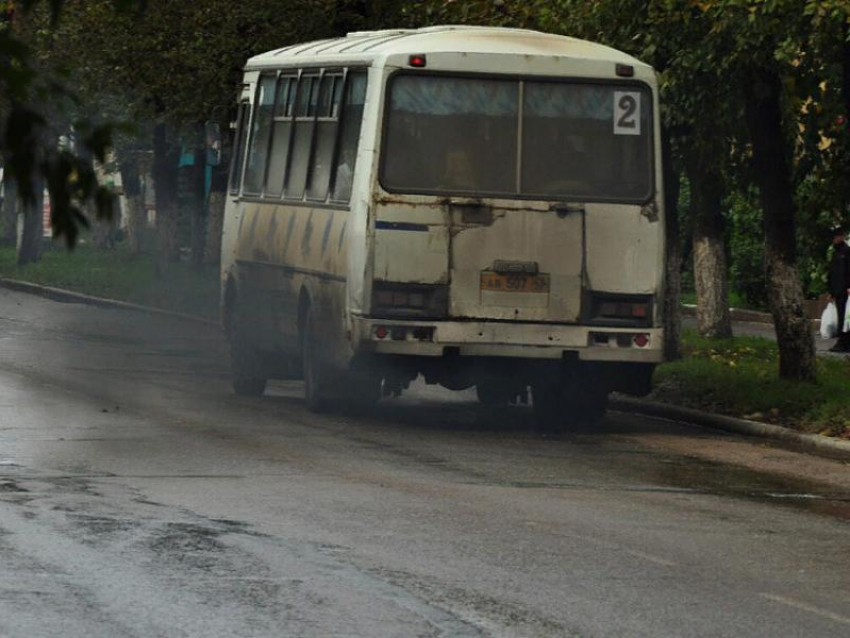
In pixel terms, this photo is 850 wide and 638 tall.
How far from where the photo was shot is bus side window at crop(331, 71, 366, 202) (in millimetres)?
19000

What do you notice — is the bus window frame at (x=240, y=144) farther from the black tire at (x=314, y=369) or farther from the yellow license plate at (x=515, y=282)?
the yellow license plate at (x=515, y=282)

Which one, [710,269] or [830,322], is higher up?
[710,269]

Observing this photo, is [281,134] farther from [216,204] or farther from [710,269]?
[216,204]

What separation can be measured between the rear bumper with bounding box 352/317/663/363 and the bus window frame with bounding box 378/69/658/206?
1035 millimetres

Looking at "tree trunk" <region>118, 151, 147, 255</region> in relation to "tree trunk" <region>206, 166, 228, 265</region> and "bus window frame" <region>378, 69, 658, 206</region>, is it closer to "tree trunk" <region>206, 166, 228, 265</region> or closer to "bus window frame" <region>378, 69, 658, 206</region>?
"tree trunk" <region>206, 166, 228, 265</region>

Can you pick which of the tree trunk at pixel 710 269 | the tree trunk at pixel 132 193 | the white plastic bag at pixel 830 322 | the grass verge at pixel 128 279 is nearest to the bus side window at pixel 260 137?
the tree trunk at pixel 710 269

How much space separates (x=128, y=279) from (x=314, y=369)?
83.3ft

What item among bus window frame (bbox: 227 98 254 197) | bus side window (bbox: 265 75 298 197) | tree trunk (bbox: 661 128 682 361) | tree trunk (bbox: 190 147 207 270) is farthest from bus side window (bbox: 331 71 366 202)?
tree trunk (bbox: 190 147 207 270)

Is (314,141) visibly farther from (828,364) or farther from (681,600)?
(681,600)

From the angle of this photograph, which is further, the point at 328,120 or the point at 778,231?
the point at 778,231

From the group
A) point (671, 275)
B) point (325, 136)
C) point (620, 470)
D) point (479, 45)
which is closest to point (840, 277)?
point (671, 275)

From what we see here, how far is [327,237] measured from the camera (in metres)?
19.6

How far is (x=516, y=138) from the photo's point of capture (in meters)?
18.7

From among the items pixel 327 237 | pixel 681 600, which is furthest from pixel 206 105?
pixel 681 600
